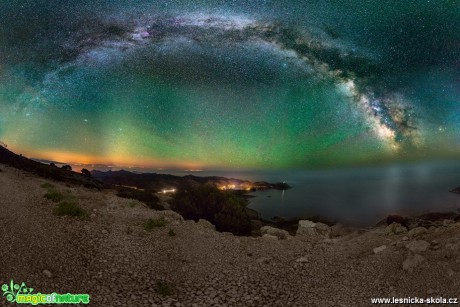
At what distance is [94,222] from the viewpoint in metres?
16.1

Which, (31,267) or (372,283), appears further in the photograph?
(372,283)

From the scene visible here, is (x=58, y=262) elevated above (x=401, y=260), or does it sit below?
below

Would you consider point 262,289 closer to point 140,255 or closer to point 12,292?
point 140,255

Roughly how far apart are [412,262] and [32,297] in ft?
44.9

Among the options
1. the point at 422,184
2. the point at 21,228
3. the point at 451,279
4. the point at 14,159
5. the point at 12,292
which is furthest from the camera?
the point at 422,184

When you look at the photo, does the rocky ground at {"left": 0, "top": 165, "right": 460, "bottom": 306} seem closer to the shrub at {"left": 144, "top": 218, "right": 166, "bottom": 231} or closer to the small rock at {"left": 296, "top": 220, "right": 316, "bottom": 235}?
the shrub at {"left": 144, "top": 218, "right": 166, "bottom": 231}

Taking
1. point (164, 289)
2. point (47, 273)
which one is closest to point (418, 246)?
point (164, 289)

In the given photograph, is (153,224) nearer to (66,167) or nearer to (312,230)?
(312,230)

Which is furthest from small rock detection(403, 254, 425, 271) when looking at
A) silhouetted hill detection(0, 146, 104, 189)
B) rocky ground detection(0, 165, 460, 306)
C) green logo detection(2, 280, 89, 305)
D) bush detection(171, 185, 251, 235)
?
silhouetted hill detection(0, 146, 104, 189)

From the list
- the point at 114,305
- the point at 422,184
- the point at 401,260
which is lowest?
the point at 114,305

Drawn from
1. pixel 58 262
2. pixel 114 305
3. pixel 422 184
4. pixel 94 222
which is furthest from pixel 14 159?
pixel 422 184

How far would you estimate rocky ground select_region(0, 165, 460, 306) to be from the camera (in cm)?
1026

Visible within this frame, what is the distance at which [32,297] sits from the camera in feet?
29.1

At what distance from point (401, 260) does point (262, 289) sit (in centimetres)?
627
